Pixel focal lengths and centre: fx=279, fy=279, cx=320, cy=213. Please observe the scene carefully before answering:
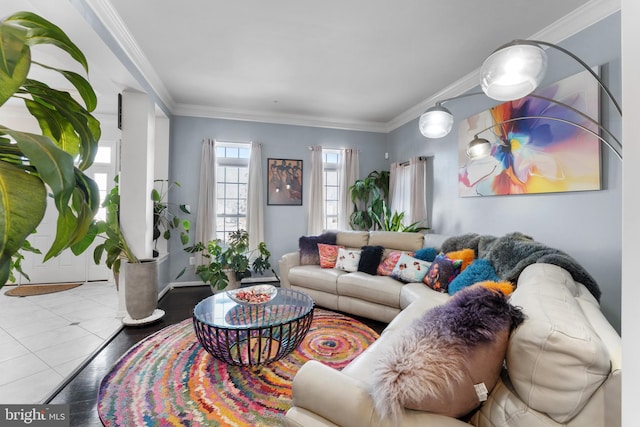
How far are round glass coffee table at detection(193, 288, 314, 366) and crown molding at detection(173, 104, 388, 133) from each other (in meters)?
3.04

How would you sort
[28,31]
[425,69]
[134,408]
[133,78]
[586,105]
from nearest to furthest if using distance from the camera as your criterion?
[28,31] < [134,408] < [586,105] < [133,78] < [425,69]

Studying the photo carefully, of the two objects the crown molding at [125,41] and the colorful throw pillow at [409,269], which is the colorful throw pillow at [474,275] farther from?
the crown molding at [125,41]

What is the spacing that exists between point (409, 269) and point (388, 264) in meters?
0.34

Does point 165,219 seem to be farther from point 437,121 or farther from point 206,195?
point 437,121

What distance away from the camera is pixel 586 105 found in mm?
2141

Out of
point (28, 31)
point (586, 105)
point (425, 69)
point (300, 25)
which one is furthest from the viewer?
point (425, 69)

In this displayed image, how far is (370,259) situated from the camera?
3.37 metres

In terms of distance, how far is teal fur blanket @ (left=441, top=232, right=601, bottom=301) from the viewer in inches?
66.8

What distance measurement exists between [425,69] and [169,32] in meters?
2.63

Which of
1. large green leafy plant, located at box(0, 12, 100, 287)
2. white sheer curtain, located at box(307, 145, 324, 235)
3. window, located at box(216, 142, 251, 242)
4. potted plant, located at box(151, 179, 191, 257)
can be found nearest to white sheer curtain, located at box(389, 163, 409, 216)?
white sheer curtain, located at box(307, 145, 324, 235)

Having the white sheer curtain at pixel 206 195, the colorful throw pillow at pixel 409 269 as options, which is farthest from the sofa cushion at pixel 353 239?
the white sheer curtain at pixel 206 195

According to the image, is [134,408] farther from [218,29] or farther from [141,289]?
[218,29]

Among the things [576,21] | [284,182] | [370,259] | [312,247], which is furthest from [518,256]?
[284,182]

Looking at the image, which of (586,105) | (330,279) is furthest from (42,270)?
(586,105)
